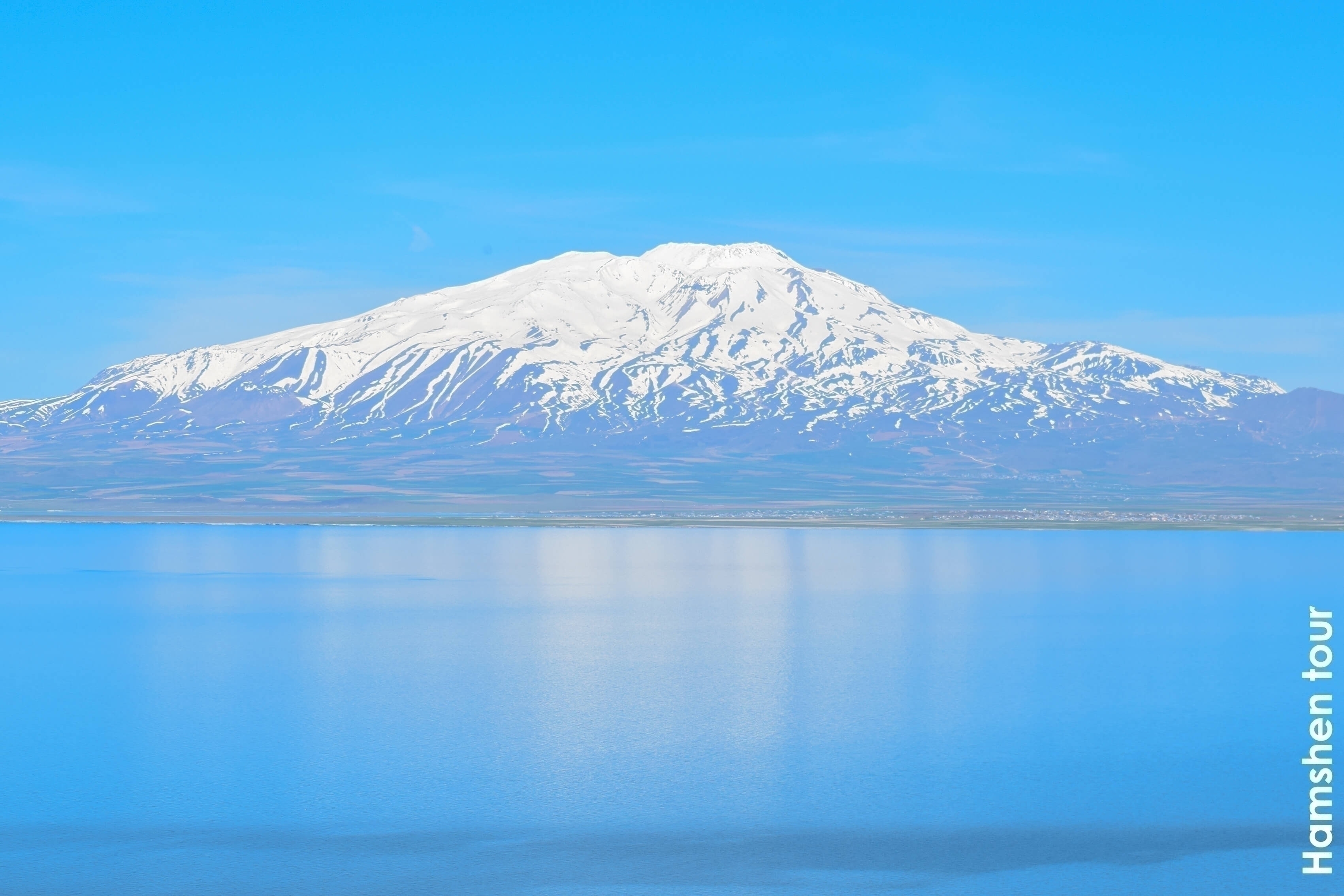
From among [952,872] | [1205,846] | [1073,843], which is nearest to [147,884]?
[952,872]

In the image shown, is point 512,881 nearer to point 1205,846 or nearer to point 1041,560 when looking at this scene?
point 1205,846

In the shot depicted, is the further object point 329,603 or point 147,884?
point 329,603

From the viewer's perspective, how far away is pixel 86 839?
26.4 meters

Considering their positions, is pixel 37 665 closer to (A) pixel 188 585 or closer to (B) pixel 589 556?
(A) pixel 188 585

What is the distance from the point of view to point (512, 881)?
79.4 feet

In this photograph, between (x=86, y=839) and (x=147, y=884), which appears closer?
(x=147, y=884)

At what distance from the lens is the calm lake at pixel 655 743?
992 inches

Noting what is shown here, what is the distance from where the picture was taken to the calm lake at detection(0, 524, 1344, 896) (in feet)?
82.7

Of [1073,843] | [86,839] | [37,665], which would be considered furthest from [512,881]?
[37,665]

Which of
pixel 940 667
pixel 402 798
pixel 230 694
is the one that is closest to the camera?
pixel 402 798

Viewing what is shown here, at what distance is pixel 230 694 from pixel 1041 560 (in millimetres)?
72632

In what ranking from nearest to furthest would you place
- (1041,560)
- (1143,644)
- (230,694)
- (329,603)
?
(230,694) → (1143,644) → (329,603) → (1041,560)

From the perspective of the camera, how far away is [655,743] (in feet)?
114

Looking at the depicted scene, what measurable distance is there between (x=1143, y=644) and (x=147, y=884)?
39.9 meters
